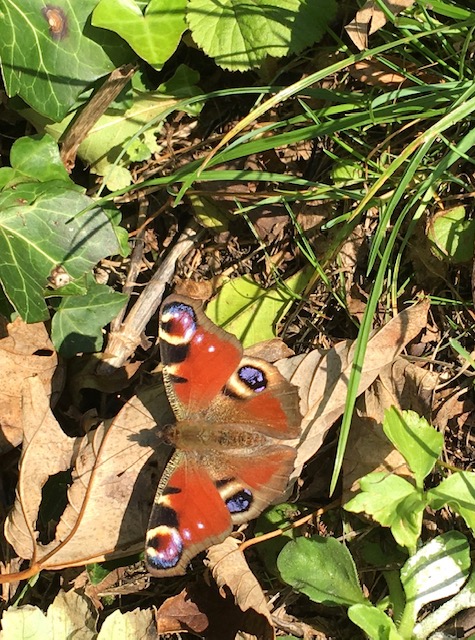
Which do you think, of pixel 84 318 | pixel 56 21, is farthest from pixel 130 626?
pixel 56 21

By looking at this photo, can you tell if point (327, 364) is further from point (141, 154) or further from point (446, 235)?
point (141, 154)

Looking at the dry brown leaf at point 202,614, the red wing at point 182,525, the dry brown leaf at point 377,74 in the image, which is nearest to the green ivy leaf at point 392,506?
the red wing at point 182,525

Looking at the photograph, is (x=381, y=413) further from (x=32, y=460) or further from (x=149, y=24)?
(x=149, y=24)

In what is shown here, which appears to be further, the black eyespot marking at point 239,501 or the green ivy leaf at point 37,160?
the green ivy leaf at point 37,160

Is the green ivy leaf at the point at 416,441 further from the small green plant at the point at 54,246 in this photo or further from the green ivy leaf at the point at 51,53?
the green ivy leaf at the point at 51,53

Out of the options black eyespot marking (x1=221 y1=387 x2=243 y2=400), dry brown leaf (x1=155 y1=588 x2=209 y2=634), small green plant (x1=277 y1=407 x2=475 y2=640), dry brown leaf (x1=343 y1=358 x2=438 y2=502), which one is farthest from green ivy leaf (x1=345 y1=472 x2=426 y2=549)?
dry brown leaf (x1=155 y1=588 x2=209 y2=634)

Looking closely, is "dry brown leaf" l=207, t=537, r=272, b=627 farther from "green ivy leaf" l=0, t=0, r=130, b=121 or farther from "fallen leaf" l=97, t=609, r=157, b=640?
"green ivy leaf" l=0, t=0, r=130, b=121
